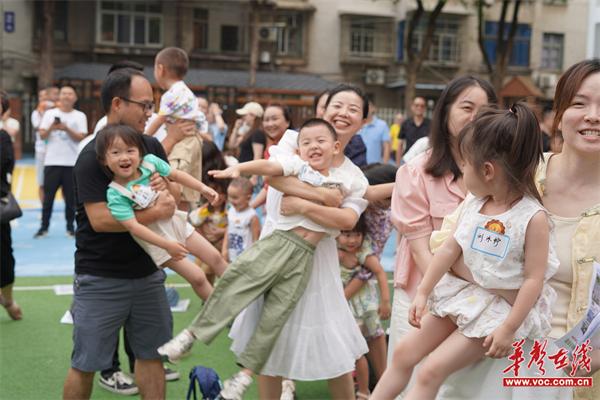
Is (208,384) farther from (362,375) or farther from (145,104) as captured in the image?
(145,104)

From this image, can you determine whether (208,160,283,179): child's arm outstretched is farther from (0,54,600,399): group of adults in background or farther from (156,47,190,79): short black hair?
(156,47,190,79): short black hair

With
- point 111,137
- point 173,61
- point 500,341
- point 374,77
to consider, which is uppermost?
point 374,77

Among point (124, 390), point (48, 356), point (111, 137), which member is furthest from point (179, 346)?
point (48, 356)

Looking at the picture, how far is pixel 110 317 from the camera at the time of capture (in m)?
3.74

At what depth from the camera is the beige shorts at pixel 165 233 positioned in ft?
12.4

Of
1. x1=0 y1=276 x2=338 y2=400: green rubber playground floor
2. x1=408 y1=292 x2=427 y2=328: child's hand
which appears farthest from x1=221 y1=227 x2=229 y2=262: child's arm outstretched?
x1=408 y1=292 x2=427 y2=328: child's hand

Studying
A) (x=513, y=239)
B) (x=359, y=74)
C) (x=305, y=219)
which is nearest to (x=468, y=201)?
(x=513, y=239)

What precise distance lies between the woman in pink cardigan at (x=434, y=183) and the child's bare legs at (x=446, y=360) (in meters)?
0.70

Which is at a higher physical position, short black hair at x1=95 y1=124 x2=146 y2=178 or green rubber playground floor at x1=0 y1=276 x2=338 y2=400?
short black hair at x1=95 y1=124 x2=146 y2=178

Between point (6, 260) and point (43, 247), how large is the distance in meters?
3.62

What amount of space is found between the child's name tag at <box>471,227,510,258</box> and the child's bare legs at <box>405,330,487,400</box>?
318 millimetres

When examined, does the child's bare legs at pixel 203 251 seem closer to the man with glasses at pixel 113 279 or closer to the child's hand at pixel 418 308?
the man with glasses at pixel 113 279

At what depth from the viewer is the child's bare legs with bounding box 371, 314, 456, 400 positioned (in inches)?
107

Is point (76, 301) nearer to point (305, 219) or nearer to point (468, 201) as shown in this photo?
point (305, 219)
